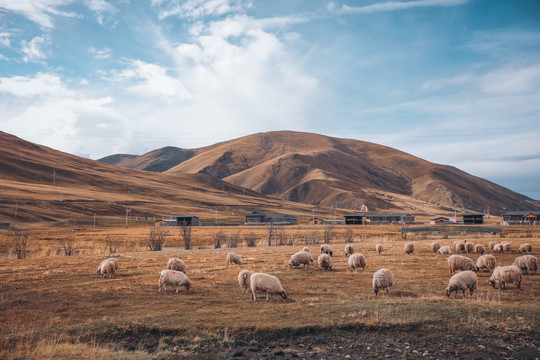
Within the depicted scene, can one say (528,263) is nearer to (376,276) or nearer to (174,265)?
(376,276)

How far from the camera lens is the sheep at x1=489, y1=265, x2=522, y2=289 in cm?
1880

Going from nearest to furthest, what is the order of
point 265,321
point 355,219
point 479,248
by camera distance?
1. point 265,321
2. point 479,248
3. point 355,219

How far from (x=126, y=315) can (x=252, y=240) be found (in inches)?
1468

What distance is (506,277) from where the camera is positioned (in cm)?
1902

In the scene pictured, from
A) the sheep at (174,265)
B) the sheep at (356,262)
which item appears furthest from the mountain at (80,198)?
the sheep at (356,262)

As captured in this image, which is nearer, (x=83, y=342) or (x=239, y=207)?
(x=83, y=342)

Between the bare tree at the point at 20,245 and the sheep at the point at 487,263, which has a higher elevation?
the sheep at the point at 487,263

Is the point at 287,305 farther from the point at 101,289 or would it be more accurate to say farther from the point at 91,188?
the point at 91,188

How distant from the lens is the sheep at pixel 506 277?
18.8 m

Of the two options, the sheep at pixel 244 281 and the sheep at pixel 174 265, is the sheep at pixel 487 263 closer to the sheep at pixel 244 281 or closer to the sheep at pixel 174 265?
the sheep at pixel 244 281

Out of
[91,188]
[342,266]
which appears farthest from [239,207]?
[342,266]

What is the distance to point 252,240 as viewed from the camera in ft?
171

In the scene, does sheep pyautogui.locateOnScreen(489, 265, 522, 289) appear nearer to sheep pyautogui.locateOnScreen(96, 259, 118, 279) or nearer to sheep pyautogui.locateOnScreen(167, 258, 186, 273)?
sheep pyautogui.locateOnScreen(167, 258, 186, 273)

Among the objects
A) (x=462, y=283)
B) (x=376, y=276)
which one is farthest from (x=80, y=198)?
(x=462, y=283)
